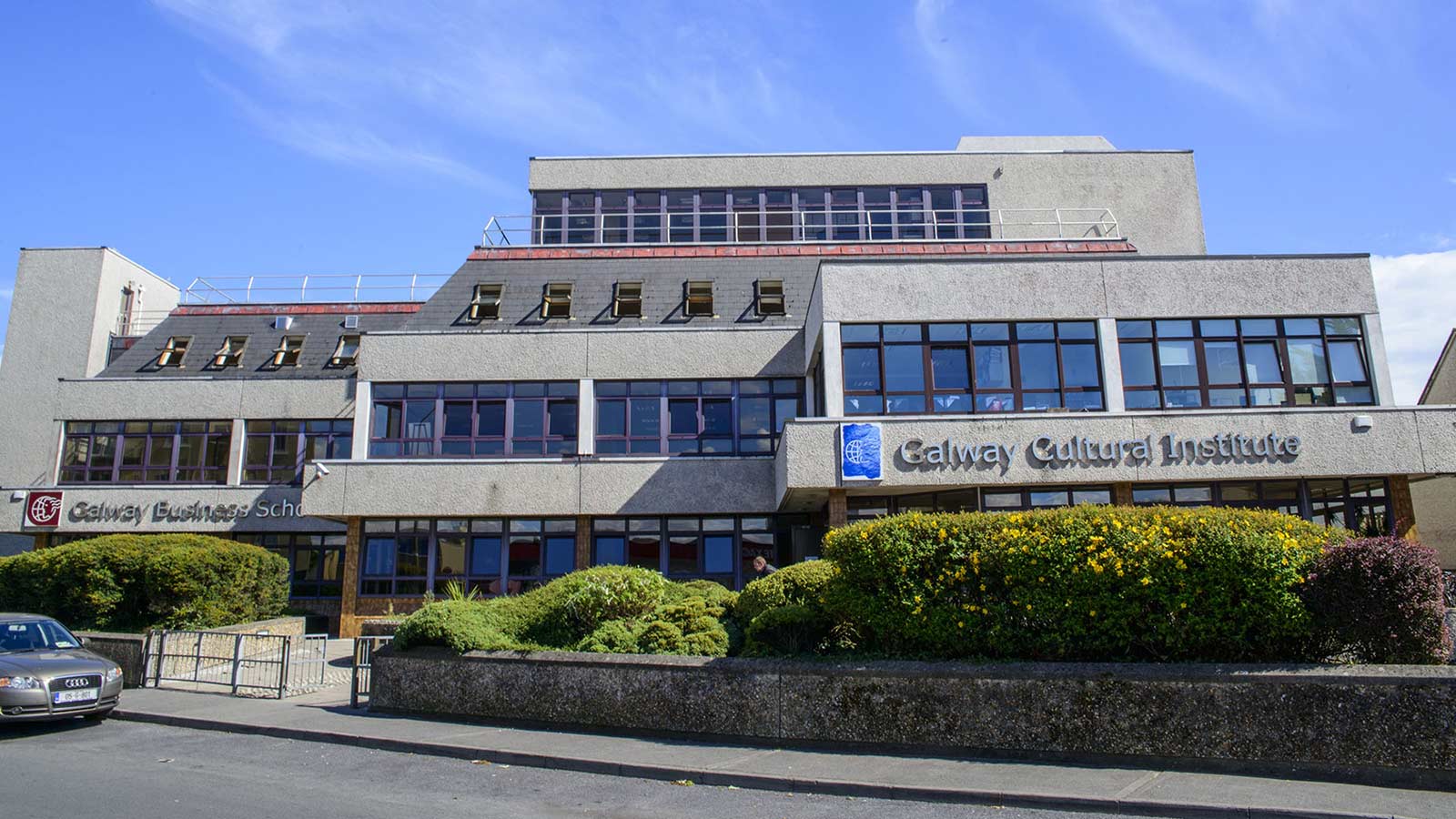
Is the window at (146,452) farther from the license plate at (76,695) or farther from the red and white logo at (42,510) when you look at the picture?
the license plate at (76,695)

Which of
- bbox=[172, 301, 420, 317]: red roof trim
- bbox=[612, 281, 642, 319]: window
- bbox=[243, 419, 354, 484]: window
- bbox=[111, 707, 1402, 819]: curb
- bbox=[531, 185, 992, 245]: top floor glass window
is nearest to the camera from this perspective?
bbox=[111, 707, 1402, 819]: curb

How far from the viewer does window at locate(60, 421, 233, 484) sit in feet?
87.5

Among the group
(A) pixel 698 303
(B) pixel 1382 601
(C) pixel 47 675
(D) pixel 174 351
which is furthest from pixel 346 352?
(B) pixel 1382 601

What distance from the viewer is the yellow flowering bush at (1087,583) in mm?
9258

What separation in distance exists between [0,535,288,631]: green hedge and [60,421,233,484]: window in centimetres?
755

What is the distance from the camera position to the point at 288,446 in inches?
1054

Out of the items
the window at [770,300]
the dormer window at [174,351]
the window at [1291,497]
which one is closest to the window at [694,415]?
the window at [770,300]

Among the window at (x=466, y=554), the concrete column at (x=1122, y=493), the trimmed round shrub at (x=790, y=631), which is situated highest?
the concrete column at (x=1122, y=493)

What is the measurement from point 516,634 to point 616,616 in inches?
57.8

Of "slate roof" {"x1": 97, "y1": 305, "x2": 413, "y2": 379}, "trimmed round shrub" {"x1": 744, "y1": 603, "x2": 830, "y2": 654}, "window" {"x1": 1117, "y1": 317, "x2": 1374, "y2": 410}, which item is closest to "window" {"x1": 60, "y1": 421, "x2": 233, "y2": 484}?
"slate roof" {"x1": 97, "y1": 305, "x2": 413, "y2": 379}

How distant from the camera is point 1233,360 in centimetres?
1911

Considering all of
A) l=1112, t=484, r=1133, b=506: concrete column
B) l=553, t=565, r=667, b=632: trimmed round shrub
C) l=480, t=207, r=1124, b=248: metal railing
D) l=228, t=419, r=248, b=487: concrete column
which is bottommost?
l=553, t=565, r=667, b=632: trimmed round shrub

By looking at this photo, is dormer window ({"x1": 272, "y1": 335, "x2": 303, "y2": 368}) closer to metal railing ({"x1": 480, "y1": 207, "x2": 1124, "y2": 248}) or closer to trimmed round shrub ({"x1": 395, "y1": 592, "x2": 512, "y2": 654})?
metal railing ({"x1": 480, "y1": 207, "x2": 1124, "y2": 248})

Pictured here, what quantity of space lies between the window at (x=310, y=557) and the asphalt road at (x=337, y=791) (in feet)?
50.3
